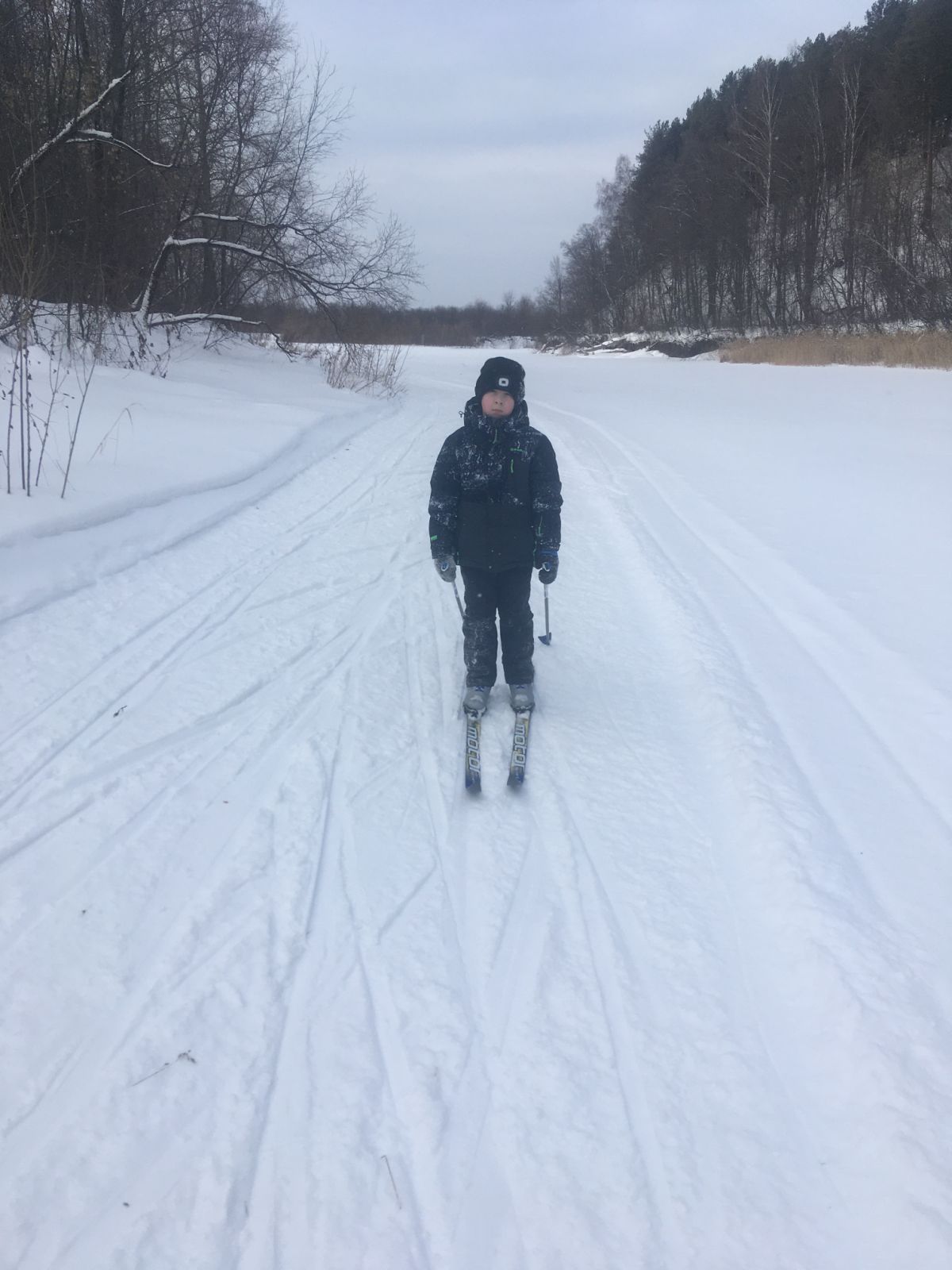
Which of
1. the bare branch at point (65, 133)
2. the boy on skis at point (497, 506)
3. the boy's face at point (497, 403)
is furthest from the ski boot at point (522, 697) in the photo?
the bare branch at point (65, 133)

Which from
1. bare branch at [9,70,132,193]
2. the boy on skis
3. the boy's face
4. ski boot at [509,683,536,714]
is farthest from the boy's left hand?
bare branch at [9,70,132,193]

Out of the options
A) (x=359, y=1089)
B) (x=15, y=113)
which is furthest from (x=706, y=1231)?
(x=15, y=113)

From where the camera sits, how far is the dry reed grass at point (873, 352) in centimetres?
1980

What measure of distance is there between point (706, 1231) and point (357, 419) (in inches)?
608

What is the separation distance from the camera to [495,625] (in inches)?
192

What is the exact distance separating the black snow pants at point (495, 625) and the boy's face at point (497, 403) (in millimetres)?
842

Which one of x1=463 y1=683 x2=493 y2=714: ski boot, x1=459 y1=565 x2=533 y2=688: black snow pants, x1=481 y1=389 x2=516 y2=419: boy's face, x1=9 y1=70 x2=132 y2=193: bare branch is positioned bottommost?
x1=463 y1=683 x2=493 y2=714: ski boot

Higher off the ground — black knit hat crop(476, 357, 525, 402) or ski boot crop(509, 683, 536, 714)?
black knit hat crop(476, 357, 525, 402)

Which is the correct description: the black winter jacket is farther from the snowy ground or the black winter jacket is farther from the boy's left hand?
the snowy ground

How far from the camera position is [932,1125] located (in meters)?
2.44

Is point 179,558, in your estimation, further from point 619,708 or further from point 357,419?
point 357,419

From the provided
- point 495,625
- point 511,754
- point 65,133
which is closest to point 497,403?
point 495,625

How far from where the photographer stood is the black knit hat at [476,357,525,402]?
14.1ft

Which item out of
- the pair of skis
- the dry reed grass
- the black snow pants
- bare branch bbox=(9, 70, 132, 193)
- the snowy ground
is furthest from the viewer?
the dry reed grass
